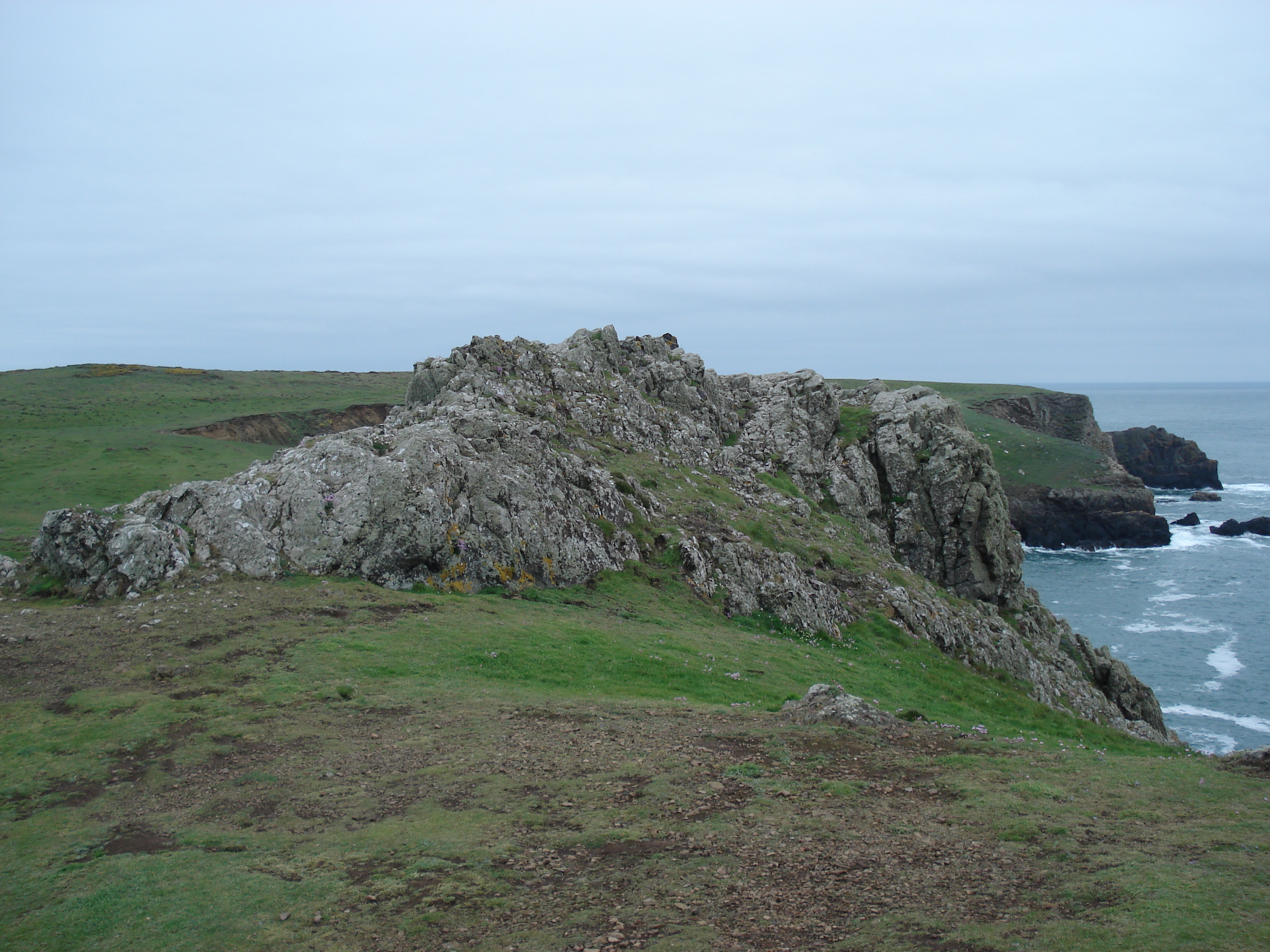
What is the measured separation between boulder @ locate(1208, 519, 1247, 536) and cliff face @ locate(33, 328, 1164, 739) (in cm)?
9462

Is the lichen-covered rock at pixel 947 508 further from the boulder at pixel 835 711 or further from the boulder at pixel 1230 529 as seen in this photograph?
the boulder at pixel 1230 529

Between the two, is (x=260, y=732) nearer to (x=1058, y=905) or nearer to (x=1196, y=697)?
(x=1058, y=905)

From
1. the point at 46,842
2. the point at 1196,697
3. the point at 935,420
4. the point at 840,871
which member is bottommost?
the point at 1196,697

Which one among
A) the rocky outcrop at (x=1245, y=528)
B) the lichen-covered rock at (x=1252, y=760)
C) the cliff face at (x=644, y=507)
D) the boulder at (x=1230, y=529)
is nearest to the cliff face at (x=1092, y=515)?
the boulder at (x=1230, y=529)

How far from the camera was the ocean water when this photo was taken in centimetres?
5456

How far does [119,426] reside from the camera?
91562 millimetres

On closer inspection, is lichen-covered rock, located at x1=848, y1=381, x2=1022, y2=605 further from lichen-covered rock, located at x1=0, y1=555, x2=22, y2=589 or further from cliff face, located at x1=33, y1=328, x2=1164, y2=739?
lichen-covered rock, located at x1=0, y1=555, x2=22, y2=589

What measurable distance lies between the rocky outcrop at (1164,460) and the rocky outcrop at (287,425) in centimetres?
16673

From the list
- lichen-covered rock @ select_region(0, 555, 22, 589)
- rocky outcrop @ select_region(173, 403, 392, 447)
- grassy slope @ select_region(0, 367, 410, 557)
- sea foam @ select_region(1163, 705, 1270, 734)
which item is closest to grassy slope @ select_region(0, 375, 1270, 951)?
lichen-covered rock @ select_region(0, 555, 22, 589)

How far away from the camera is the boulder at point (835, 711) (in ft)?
67.1

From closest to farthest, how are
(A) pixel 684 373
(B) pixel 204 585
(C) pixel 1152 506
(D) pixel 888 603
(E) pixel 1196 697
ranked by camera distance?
(B) pixel 204 585
(D) pixel 888 603
(E) pixel 1196 697
(A) pixel 684 373
(C) pixel 1152 506

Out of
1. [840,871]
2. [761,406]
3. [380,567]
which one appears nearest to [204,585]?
[380,567]

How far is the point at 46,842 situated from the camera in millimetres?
13617

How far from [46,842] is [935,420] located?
5807 cm
